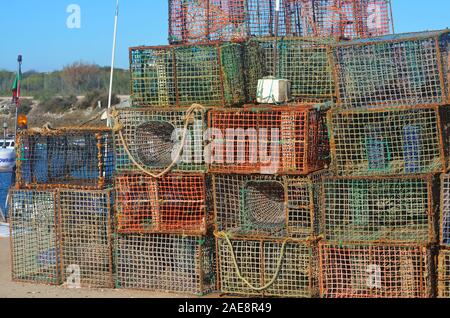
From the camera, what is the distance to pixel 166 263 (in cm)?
858

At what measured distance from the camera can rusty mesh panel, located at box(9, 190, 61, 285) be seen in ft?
29.8

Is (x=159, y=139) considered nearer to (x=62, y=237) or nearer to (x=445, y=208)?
(x=62, y=237)

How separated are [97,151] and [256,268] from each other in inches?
102

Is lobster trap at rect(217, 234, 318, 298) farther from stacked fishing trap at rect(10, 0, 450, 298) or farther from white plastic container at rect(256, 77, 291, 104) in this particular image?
white plastic container at rect(256, 77, 291, 104)

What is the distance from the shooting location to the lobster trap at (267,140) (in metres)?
8.03

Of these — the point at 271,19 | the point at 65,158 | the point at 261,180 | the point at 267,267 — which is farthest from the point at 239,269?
the point at 271,19

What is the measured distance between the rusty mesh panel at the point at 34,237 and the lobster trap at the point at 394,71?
11.7 ft

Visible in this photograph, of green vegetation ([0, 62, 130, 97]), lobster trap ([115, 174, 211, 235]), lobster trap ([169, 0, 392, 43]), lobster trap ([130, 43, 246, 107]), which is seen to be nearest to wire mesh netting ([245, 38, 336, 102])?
lobster trap ([130, 43, 246, 107])

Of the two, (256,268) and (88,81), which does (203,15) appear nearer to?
(256,268)

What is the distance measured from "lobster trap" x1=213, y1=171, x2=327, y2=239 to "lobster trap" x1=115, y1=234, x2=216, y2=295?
409 millimetres

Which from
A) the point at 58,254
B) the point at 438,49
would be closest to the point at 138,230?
the point at 58,254

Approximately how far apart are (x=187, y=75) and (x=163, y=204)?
57.1 inches

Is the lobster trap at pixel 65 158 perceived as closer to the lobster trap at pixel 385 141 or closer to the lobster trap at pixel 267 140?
the lobster trap at pixel 267 140

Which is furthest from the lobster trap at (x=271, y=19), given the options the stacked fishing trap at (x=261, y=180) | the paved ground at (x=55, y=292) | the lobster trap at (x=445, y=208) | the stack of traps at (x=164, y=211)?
the paved ground at (x=55, y=292)
